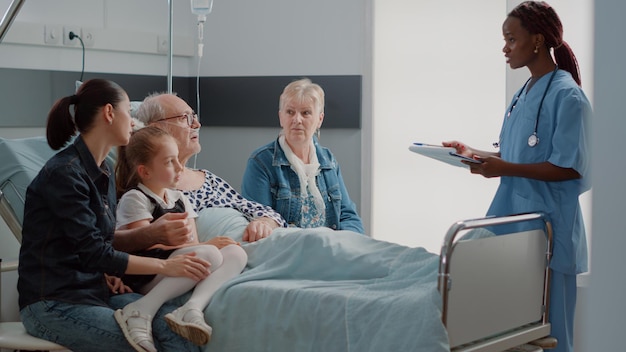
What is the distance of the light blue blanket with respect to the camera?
2.30m

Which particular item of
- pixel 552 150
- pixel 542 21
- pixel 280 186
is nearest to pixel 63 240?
pixel 280 186

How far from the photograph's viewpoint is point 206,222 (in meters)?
3.23

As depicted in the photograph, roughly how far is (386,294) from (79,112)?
44.6 inches

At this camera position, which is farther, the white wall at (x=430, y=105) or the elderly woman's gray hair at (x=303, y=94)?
the white wall at (x=430, y=105)

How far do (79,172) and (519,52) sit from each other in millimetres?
1561

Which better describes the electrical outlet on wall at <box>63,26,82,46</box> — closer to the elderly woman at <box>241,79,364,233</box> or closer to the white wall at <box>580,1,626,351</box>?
the elderly woman at <box>241,79,364,233</box>

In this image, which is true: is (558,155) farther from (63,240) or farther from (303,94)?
(63,240)

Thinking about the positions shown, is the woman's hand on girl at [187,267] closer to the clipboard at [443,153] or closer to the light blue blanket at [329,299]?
the light blue blanket at [329,299]

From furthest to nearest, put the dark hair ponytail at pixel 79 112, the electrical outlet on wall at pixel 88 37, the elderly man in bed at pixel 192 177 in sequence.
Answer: the electrical outlet on wall at pixel 88 37 < the elderly man in bed at pixel 192 177 < the dark hair ponytail at pixel 79 112

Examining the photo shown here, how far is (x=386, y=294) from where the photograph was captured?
2430 mm

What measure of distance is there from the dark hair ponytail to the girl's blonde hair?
35cm

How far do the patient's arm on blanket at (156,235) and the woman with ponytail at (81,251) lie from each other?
111 millimetres

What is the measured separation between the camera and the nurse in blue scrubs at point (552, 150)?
108 inches

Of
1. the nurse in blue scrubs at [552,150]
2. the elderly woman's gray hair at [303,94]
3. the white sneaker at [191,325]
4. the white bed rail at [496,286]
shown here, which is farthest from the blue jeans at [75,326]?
the elderly woman's gray hair at [303,94]
